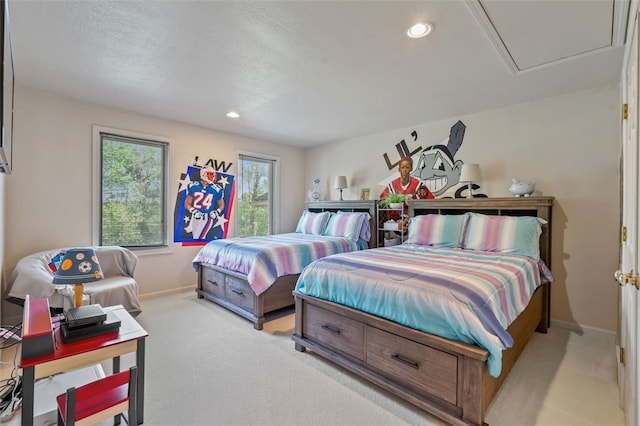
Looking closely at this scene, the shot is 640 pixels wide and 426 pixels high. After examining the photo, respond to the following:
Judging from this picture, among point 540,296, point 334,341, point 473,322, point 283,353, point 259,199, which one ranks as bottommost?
point 283,353

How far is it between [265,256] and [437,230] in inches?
77.5

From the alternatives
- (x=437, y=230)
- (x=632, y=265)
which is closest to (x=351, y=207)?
(x=437, y=230)

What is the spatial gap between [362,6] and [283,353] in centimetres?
261

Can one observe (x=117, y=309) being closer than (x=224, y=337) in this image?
Yes

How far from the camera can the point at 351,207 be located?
4.78 metres

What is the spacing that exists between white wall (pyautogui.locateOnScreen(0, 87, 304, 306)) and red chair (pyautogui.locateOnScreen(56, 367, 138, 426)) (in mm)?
2458

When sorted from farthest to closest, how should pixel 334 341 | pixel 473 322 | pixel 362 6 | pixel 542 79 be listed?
1. pixel 542 79
2. pixel 334 341
3. pixel 362 6
4. pixel 473 322

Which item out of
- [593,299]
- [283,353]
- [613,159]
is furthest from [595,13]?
[283,353]

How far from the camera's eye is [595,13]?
186 cm

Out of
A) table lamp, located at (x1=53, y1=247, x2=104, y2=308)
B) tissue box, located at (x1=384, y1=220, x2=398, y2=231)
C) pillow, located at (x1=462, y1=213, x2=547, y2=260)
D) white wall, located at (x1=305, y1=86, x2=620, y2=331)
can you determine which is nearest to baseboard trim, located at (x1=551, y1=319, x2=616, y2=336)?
white wall, located at (x1=305, y1=86, x2=620, y2=331)

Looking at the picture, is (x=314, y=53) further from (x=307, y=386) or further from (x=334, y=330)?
(x=307, y=386)

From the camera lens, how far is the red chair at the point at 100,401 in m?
1.32

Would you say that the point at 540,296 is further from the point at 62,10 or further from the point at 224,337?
the point at 62,10

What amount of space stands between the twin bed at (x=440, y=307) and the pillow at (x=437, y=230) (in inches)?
0.5
